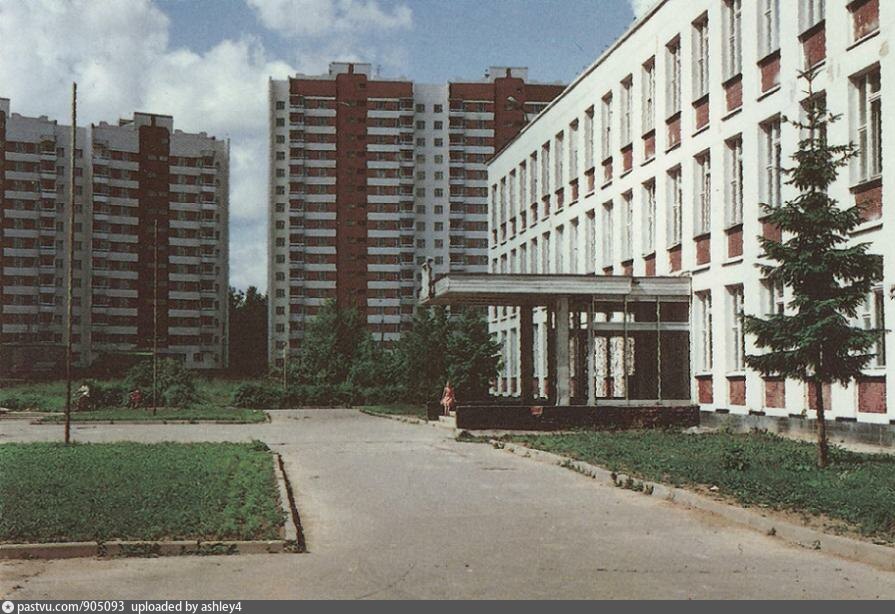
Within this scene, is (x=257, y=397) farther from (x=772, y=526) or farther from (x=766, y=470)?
(x=772, y=526)

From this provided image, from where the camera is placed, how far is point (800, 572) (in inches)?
331

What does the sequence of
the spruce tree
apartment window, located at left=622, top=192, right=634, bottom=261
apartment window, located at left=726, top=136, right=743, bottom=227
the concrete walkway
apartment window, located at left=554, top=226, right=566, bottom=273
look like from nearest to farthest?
the concrete walkway
the spruce tree
apartment window, located at left=726, top=136, right=743, bottom=227
apartment window, located at left=622, top=192, right=634, bottom=261
apartment window, located at left=554, top=226, right=566, bottom=273

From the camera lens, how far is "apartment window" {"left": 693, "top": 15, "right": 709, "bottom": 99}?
1137 inches

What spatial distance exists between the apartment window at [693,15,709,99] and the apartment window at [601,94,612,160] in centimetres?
743

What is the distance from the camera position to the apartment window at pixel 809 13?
2256 centimetres

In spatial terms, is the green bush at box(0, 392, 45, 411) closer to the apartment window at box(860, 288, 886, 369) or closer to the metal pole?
the metal pole

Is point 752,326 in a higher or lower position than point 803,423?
higher


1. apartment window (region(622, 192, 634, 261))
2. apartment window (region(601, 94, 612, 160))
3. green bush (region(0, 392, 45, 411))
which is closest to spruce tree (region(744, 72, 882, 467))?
apartment window (region(622, 192, 634, 261))

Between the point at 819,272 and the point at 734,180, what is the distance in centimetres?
1345

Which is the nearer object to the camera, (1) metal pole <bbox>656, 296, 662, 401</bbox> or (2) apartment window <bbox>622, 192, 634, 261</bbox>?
(1) metal pole <bbox>656, 296, 662, 401</bbox>
